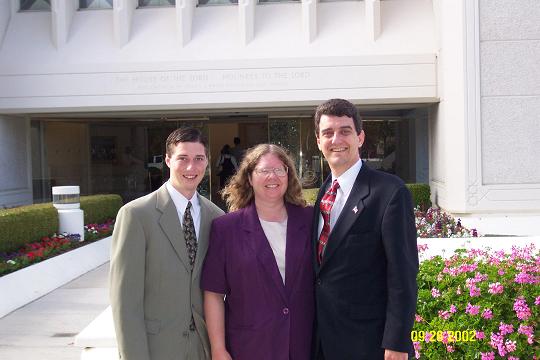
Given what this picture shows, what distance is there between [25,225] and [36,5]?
7.56 m

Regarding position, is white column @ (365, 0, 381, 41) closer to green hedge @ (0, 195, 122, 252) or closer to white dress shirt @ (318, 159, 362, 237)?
green hedge @ (0, 195, 122, 252)

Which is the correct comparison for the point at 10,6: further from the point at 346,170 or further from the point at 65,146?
the point at 346,170

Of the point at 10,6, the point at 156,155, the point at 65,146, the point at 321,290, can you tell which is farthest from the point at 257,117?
the point at 321,290

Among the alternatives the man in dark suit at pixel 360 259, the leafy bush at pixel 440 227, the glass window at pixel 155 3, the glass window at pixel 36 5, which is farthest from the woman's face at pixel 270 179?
the glass window at pixel 36 5

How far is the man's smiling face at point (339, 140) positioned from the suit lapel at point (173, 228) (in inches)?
32.4

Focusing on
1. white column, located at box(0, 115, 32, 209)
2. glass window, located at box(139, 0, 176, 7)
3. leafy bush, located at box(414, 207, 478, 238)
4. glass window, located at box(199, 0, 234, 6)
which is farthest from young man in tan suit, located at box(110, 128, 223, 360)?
white column, located at box(0, 115, 32, 209)

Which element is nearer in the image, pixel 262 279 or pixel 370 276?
pixel 370 276

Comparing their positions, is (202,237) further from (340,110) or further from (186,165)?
(340,110)

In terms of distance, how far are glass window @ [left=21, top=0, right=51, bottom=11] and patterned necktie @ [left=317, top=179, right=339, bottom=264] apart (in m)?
13.7

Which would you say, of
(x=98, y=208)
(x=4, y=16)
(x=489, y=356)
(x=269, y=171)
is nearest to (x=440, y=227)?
(x=489, y=356)

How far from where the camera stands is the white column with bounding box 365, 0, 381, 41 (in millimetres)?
13211

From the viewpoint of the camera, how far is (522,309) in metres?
4.07

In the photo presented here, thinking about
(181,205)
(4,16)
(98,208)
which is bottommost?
(98,208)

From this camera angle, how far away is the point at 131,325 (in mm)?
2713
